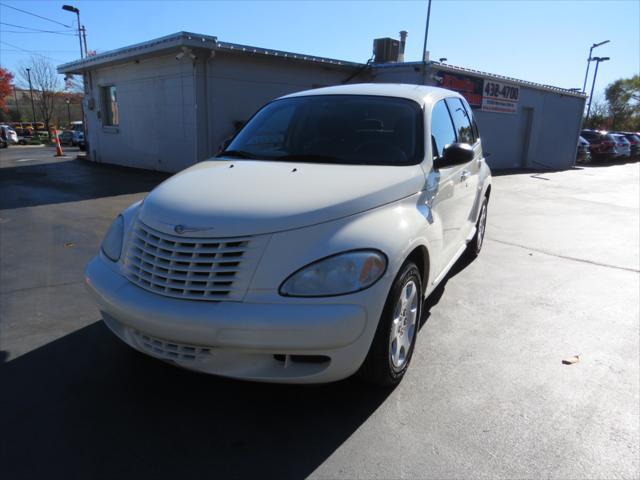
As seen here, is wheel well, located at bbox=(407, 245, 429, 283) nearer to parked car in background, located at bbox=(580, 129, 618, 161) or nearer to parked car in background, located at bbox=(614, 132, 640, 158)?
parked car in background, located at bbox=(580, 129, 618, 161)

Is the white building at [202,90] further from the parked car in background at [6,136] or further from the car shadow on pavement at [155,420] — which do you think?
the parked car in background at [6,136]

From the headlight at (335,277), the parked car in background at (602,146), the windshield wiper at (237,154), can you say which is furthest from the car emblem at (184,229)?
the parked car in background at (602,146)

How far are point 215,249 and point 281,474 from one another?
3.68 feet

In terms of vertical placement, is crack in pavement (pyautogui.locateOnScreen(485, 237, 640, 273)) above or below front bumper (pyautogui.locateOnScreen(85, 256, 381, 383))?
below

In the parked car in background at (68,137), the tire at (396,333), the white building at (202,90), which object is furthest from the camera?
the parked car in background at (68,137)

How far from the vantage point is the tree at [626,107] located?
58.0 meters

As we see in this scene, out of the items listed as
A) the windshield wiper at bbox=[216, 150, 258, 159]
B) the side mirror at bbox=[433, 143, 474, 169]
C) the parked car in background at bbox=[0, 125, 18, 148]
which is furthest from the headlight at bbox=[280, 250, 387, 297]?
the parked car in background at bbox=[0, 125, 18, 148]

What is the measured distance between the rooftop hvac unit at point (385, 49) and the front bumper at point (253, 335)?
52.3ft

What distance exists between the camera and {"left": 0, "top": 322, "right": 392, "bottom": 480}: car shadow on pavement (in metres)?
2.22

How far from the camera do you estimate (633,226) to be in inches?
341

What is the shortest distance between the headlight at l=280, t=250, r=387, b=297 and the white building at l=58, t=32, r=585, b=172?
35.0 feet

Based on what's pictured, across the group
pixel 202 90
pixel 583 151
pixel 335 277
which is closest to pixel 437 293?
pixel 335 277

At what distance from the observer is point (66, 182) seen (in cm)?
1182

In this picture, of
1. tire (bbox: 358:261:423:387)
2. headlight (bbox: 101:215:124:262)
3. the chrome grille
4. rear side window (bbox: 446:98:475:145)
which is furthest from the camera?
rear side window (bbox: 446:98:475:145)
